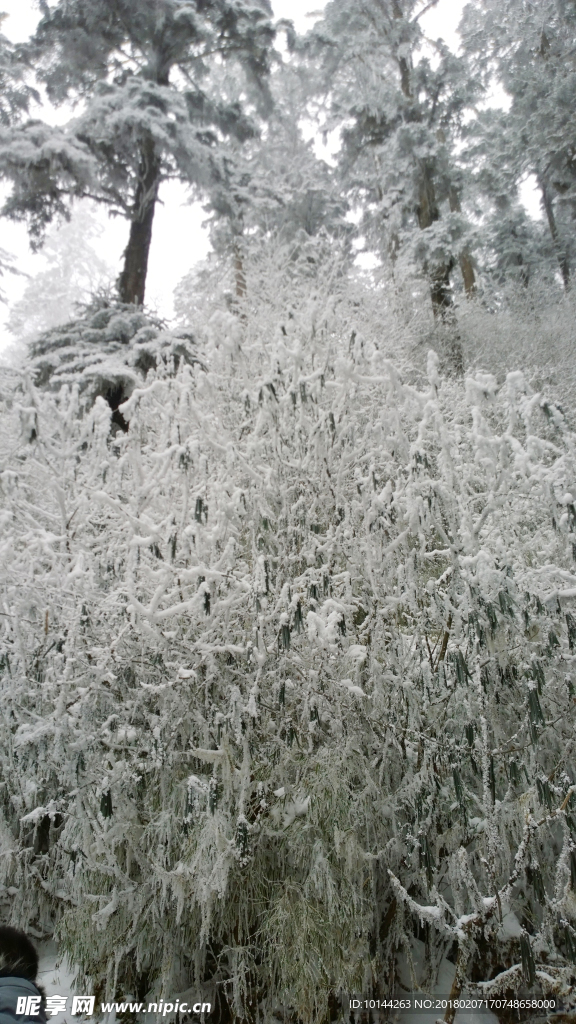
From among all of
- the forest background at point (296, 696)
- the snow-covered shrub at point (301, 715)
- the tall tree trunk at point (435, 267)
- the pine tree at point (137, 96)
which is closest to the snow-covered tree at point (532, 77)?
the tall tree trunk at point (435, 267)

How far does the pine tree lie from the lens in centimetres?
843

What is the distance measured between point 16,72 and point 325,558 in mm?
9479

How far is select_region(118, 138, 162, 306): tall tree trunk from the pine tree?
2 centimetres

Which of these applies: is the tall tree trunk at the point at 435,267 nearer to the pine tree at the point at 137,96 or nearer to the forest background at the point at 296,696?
the pine tree at the point at 137,96

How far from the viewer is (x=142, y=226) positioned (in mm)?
9516

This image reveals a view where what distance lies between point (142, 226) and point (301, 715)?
9.01 meters

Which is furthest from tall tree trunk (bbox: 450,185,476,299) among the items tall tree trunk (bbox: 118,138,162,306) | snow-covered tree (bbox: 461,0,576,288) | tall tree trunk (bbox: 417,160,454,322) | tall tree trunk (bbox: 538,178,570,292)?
tall tree trunk (bbox: 118,138,162,306)

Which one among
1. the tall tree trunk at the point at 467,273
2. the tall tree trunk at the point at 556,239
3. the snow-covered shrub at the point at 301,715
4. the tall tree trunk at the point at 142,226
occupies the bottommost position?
the snow-covered shrub at the point at 301,715

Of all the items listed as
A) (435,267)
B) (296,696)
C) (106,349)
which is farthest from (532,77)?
(296,696)

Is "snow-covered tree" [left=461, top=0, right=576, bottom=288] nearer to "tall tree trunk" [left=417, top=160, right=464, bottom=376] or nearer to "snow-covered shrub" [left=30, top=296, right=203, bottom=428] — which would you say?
"tall tree trunk" [left=417, top=160, right=464, bottom=376]

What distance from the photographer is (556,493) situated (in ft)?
8.81

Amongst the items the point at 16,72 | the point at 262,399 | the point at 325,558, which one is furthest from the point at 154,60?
the point at 325,558

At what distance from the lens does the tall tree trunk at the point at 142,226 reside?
29.9ft

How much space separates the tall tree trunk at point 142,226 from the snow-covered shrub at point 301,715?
21.6 ft
